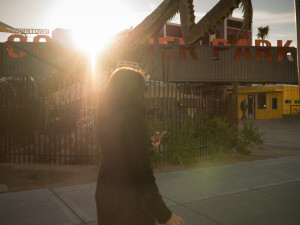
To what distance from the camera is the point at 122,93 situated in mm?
1880

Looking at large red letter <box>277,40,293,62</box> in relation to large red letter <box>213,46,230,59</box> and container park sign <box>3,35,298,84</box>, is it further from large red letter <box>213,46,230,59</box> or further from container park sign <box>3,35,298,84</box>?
large red letter <box>213,46,230,59</box>

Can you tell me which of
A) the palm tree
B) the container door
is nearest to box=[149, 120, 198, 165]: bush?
the container door

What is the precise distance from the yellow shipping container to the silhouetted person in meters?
31.5

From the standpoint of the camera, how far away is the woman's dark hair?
6.11 ft

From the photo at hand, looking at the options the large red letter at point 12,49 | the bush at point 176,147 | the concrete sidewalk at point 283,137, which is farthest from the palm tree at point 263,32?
the bush at point 176,147

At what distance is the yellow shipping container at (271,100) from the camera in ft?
101

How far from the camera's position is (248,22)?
472 cm

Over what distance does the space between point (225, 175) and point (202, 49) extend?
17.1 meters

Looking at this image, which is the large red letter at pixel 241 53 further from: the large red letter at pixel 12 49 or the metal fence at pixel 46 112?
the large red letter at pixel 12 49

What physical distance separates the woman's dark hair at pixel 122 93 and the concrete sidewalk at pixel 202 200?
2469 mm

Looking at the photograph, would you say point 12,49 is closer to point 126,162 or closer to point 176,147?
point 176,147

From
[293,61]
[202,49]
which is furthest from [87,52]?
[293,61]

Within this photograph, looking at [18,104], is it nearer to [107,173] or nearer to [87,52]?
[87,52]

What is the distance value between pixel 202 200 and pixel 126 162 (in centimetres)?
324
